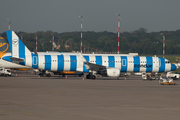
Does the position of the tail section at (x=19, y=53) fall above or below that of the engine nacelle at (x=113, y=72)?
above

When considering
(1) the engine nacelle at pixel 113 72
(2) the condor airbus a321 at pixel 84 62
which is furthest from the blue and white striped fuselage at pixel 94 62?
(1) the engine nacelle at pixel 113 72

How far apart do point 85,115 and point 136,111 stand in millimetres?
3586

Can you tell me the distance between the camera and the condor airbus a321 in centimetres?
5172

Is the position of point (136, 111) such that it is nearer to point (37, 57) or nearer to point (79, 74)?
point (37, 57)

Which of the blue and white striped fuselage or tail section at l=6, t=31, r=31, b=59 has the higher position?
tail section at l=6, t=31, r=31, b=59

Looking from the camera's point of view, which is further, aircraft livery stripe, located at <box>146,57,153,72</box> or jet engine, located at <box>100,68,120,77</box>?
aircraft livery stripe, located at <box>146,57,153,72</box>

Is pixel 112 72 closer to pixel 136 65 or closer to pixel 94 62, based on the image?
pixel 94 62

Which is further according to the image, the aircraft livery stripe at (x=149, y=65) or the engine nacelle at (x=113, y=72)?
the aircraft livery stripe at (x=149, y=65)

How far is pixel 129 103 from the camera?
22.8 metres

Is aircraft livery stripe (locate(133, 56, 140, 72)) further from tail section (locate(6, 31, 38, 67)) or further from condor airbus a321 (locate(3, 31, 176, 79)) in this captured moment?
tail section (locate(6, 31, 38, 67))

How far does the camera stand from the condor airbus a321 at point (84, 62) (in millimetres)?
51719

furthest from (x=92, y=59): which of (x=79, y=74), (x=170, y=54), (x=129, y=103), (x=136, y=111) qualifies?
(x=170, y=54)

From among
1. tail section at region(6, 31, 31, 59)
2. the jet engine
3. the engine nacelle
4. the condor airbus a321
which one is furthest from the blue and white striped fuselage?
the engine nacelle

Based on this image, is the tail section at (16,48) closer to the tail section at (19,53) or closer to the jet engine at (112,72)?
the tail section at (19,53)
